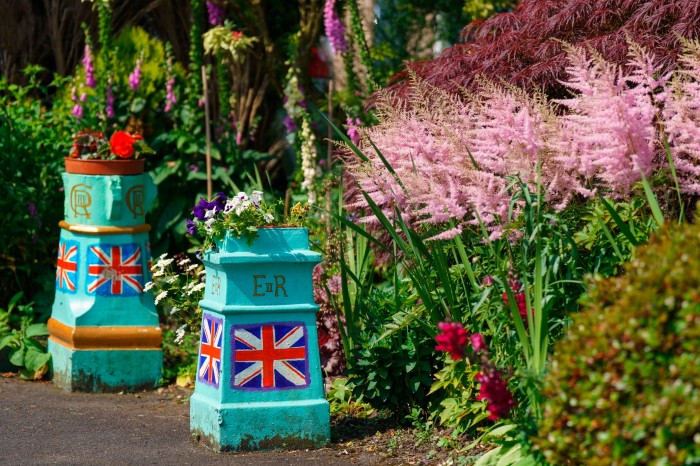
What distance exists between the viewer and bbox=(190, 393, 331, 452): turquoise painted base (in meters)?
4.51

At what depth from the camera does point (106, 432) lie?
4.98 meters

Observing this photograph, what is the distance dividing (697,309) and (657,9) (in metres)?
2.60

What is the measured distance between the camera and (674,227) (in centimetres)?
322

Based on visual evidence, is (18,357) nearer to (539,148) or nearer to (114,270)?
(114,270)

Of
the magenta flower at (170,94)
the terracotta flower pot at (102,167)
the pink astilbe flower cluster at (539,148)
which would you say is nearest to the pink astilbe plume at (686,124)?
the pink astilbe flower cluster at (539,148)

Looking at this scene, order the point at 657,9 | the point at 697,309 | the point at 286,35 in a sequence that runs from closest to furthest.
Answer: the point at 697,309, the point at 657,9, the point at 286,35

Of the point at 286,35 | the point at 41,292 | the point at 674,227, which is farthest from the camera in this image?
the point at 286,35

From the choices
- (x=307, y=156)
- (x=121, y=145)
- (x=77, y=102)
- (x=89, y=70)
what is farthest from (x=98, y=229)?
(x=89, y=70)

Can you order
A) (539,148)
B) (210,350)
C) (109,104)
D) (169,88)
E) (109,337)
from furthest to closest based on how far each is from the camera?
(169,88) < (109,104) < (109,337) < (210,350) < (539,148)

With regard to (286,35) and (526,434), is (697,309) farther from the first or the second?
(286,35)

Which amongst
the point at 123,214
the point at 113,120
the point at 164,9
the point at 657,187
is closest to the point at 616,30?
the point at 657,187

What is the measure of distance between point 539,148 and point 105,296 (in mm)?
2981

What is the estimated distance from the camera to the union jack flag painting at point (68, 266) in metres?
6.07

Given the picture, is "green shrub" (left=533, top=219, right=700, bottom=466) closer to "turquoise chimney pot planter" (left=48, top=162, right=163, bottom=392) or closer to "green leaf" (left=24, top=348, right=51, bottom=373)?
"turquoise chimney pot planter" (left=48, top=162, right=163, bottom=392)
